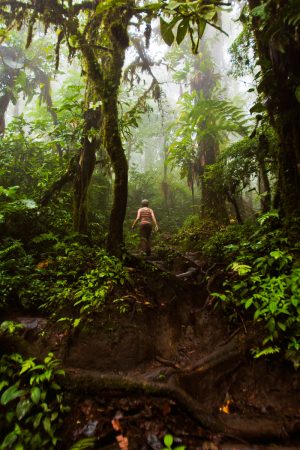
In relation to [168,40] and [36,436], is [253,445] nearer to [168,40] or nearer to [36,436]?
[36,436]

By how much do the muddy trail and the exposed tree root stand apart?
0.01 meters

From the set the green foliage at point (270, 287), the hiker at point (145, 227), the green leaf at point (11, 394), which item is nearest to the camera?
the green leaf at point (11, 394)

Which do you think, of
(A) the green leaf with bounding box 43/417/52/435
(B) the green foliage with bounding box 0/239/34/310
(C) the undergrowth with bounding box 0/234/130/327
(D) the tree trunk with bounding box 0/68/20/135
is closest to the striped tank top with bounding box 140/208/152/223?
(C) the undergrowth with bounding box 0/234/130/327

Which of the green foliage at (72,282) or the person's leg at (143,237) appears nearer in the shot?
the green foliage at (72,282)

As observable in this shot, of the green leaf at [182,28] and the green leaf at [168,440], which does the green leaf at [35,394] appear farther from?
the green leaf at [182,28]

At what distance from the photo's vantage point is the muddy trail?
327 centimetres

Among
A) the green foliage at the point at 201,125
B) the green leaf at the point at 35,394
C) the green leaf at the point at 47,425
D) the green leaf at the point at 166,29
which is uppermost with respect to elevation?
the green foliage at the point at 201,125

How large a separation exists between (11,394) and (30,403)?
26cm

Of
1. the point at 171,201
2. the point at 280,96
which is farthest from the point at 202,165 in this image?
the point at 280,96

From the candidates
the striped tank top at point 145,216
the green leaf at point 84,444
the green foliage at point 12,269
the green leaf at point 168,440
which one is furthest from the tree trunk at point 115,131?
the green leaf at point 168,440

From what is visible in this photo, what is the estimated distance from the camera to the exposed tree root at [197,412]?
322 cm

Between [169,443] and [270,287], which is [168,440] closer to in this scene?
[169,443]

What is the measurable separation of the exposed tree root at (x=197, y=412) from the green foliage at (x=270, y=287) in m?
0.77

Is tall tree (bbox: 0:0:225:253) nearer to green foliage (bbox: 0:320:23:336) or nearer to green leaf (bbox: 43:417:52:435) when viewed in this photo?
green foliage (bbox: 0:320:23:336)
